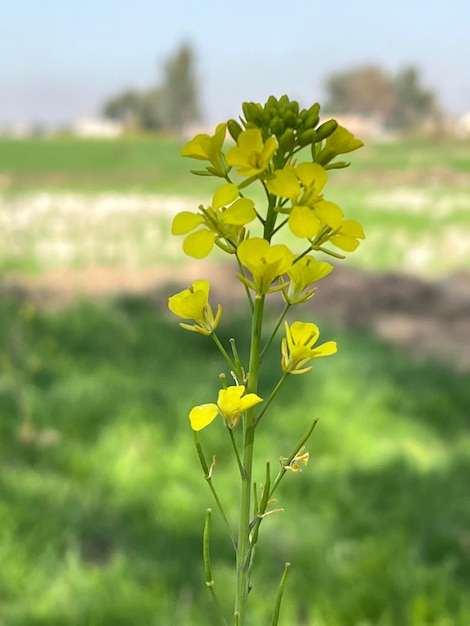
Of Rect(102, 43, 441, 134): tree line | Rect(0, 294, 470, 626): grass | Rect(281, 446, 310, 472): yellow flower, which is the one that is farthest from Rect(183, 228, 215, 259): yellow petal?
Rect(102, 43, 441, 134): tree line

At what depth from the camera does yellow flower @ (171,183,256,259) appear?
Answer: 81 cm

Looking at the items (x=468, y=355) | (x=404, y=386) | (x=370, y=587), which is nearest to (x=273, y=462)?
(x=370, y=587)

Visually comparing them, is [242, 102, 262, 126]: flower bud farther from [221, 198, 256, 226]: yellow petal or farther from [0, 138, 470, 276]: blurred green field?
[0, 138, 470, 276]: blurred green field

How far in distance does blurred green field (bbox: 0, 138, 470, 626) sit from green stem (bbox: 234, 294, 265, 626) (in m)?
1.97

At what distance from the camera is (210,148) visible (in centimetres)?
88

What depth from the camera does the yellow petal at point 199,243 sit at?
0.83m

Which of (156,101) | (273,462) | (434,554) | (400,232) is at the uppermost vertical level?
(156,101)

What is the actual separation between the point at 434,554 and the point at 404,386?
77.4 inches

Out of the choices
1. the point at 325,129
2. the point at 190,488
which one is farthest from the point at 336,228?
the point at 190,488

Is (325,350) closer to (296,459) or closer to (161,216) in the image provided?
(296,459)

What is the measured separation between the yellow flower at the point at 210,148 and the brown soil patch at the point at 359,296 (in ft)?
17.9

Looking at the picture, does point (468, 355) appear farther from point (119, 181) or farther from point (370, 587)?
point (119, 181)

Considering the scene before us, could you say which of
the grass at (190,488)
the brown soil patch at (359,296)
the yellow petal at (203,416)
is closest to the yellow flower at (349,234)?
the yellow petal at (203,416)

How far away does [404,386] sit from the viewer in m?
5.23
